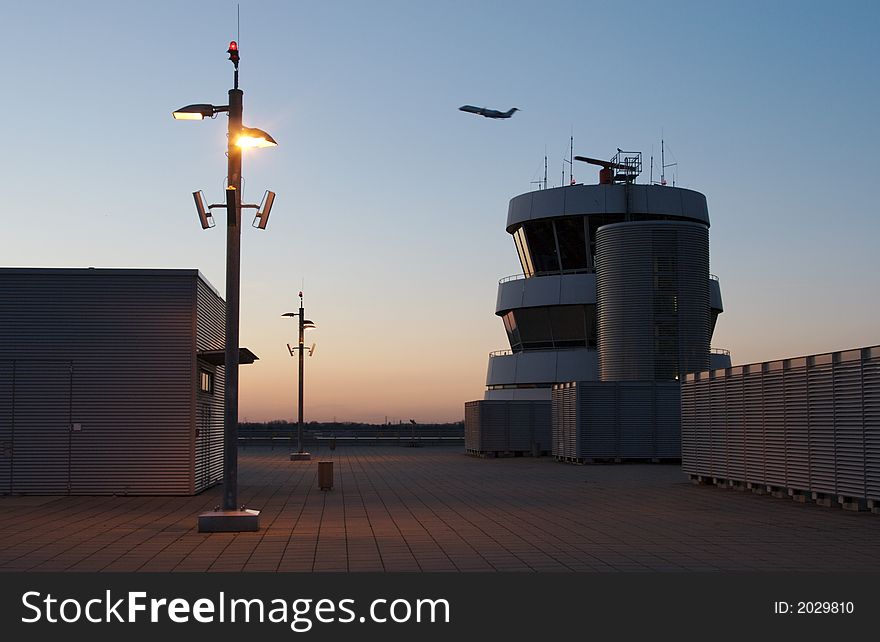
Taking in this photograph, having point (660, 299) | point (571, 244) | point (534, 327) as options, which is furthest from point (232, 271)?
point (534, 327)

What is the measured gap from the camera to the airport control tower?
61.4 m

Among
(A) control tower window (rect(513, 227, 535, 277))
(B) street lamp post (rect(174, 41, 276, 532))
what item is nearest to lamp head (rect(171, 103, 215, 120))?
(B) street lamp post (rect(174, 41, 276, 532))

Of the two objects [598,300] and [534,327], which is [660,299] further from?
[534,327]

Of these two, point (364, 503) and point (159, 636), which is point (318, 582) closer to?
point (159, 636)

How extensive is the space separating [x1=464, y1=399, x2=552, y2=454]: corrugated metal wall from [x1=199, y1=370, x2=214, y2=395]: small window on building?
2966 cm

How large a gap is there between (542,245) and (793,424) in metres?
50.6

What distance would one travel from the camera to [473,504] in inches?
1055

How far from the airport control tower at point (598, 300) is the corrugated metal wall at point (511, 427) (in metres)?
0.05

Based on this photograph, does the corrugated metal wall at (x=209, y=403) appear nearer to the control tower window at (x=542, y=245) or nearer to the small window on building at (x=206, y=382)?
the small window on building at (x=206, y=382)

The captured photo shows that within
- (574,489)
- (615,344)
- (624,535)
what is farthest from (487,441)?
(624,535)

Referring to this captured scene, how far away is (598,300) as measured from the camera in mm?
65500

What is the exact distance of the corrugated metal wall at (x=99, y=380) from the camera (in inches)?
1139

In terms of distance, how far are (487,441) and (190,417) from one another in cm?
3335

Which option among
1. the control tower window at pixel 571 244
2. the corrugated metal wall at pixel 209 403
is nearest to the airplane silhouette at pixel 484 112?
the corrugated metal wall at pixel 209 403
